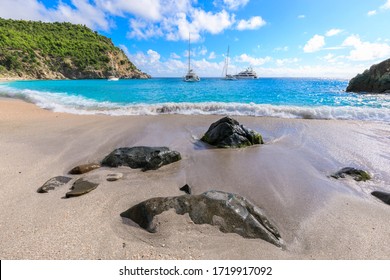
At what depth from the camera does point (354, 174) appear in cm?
474

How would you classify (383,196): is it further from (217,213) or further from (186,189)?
(186,189)

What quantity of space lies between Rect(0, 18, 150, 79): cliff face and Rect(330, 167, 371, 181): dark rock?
349 feet

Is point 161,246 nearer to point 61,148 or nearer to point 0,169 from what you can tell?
point 0,169

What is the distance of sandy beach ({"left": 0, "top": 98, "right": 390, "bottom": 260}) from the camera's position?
2607 mm

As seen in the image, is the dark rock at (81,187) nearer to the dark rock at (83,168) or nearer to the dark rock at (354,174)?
the dark rock at (83,168)

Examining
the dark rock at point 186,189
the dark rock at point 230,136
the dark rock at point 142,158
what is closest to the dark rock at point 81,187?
the dark rock at point 142,158

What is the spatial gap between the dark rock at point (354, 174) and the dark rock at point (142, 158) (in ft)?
12.6

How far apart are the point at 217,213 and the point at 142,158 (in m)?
2.71

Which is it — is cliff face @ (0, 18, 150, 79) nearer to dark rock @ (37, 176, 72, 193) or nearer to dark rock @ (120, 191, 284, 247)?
dark rock @ (37, 176, 72, 193)

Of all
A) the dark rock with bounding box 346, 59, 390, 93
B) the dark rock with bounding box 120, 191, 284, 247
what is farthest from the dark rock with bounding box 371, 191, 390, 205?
the dark rock with bounding box 346, 59, 390, 93

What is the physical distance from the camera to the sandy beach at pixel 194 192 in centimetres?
261

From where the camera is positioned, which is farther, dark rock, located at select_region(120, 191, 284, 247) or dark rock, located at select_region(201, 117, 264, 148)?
dark rock, located at select_region(201, 117, 264, 148)

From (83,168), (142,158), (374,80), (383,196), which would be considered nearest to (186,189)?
(142,158)
